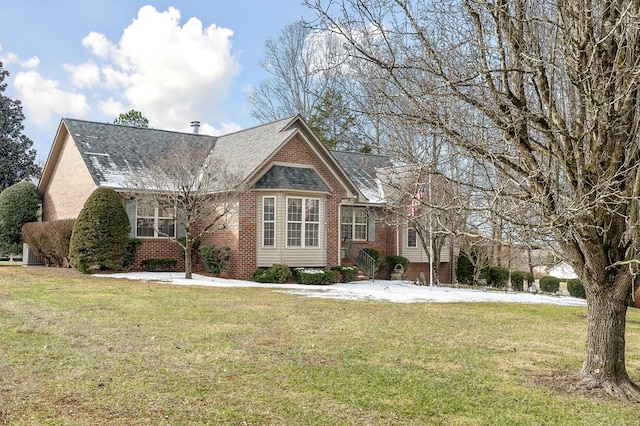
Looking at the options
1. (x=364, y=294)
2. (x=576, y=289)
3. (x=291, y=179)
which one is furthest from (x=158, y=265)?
(x=576, y=289)

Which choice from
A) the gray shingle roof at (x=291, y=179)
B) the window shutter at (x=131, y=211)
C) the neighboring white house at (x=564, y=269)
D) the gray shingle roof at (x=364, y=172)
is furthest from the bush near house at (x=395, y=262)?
the window shutter at (x=131, y=211)

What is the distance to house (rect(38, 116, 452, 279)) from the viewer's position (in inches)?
811

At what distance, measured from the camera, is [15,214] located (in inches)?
1038

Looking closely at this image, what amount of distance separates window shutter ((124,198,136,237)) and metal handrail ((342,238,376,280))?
857 centimetres

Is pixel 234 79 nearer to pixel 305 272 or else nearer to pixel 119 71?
pixel 119 71

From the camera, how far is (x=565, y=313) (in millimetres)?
14203

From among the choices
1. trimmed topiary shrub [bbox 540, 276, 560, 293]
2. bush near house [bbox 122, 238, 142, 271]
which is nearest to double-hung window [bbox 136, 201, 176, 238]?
bush near house [bbox 122, 238, 142, 271]

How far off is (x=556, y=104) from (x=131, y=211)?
697 inches

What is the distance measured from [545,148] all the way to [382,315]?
21.1 ft

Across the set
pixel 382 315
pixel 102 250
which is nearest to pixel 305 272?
pixel 102 250

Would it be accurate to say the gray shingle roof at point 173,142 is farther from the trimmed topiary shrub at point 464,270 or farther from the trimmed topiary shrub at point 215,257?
the trimmed topiary shrub at point 464,270

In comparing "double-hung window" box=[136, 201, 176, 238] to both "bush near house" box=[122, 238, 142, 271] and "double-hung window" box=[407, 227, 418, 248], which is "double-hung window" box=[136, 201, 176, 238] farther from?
"double-hung window" box=[407, 227, 418, 248]

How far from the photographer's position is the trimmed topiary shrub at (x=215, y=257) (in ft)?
67.2

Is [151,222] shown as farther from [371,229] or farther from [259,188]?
[371,229]
